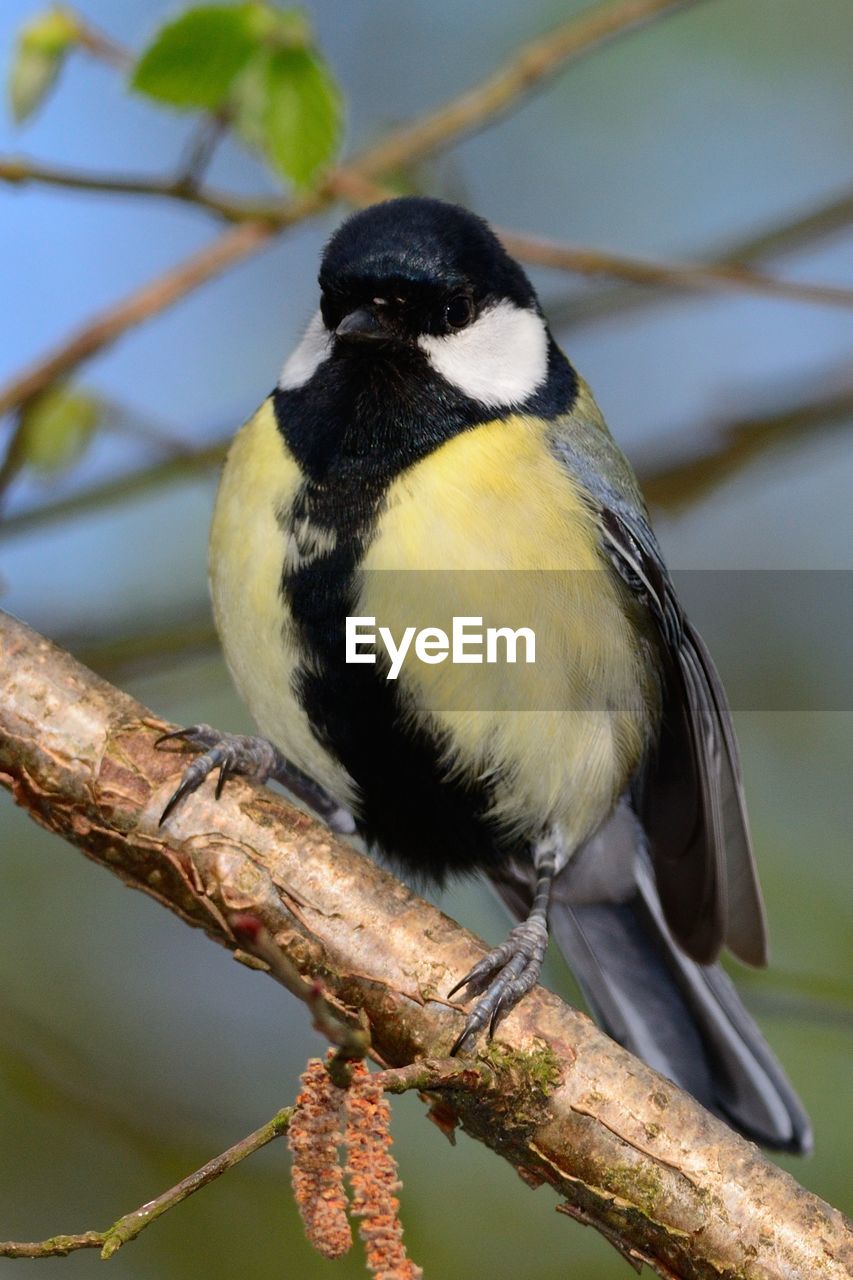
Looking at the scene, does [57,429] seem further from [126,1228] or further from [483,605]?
[126,1228]

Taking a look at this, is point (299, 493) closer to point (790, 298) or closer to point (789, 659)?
point (790, 298)

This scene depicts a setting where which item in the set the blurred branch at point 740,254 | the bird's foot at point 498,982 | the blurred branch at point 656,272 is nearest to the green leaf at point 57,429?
the blurred branch at point 656,272

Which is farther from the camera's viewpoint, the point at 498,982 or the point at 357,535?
the point at 357,535

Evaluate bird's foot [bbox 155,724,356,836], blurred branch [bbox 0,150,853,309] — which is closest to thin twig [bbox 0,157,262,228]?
Result: blurred branch [bbox 0,150,853,309]

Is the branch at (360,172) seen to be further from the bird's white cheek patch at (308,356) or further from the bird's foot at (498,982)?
the bird's foot at (498,982)

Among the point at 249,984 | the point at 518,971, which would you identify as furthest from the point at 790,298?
the point at 249,984

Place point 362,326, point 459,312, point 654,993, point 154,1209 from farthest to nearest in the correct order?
point 654,993, point 459,312, point 362,326, point 154,1209

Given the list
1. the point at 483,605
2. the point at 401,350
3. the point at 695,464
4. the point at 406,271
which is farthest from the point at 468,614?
the point at 695,464
